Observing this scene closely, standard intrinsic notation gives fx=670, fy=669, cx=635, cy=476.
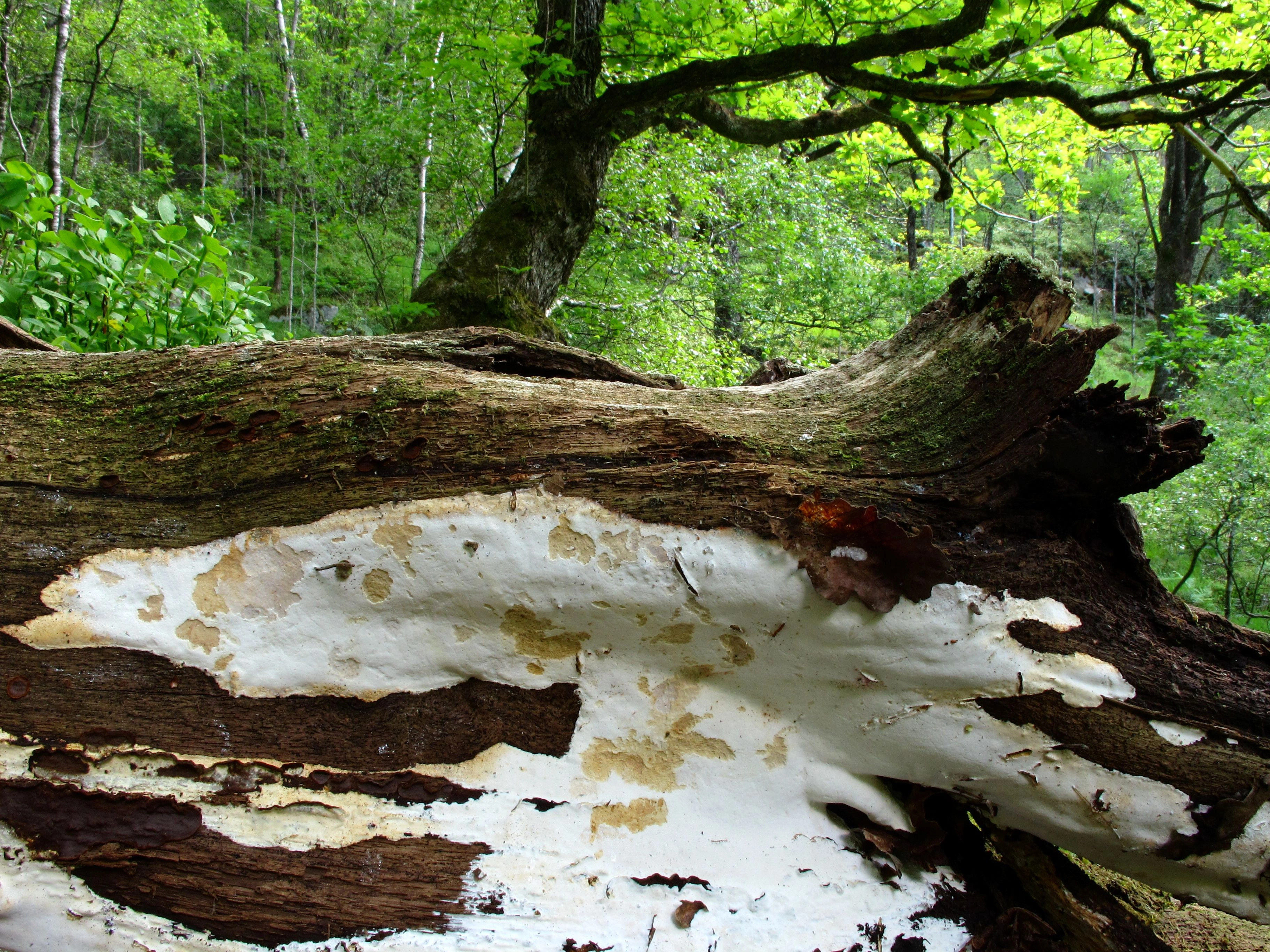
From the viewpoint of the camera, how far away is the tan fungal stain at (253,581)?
1422mm

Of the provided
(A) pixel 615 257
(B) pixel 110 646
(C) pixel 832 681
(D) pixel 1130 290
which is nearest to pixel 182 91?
(A) pixel 615 257

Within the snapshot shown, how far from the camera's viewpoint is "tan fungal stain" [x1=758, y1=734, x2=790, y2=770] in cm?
163

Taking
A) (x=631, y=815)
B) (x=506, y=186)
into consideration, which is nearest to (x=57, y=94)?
(x=506, y=186)

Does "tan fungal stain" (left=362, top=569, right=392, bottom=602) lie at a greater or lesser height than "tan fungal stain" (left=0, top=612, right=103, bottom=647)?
greater

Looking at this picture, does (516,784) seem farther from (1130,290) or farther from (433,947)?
(1130,290)

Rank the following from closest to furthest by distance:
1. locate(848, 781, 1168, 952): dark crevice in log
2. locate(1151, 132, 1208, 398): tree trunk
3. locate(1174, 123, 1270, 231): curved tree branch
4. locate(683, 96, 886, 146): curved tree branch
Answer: locate(848, 781, 1168, 952): dark crevice in log → locate(1174, 123, 1270, 231): curved tree branch → locate(683, 96, 886, 146): curved tree branch → locate(1151, 132, 1208, 398): tree trunk

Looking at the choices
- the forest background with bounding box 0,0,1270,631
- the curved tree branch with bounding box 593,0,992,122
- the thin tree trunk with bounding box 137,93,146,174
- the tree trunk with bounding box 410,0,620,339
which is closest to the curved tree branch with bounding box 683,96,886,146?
the forest background with bounding box 0,0,1270,631

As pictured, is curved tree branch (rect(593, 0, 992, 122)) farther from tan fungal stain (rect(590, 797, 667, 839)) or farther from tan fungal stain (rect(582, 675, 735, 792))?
tan fungal stain (rect(590, 797, 667, 839))

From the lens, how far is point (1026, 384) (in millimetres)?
1570

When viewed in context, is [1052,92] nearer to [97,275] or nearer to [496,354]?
[496,354]

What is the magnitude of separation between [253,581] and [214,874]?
563mm

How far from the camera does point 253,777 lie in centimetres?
139

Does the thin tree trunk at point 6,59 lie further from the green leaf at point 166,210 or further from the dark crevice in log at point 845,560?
the dark crevice in log at point 845,560

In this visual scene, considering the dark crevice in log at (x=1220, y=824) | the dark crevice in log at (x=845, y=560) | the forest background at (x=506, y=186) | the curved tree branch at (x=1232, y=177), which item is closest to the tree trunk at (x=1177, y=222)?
the forest background at (x=506, y=186)
